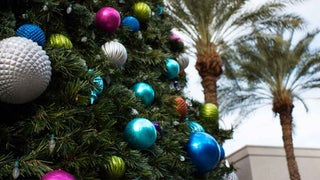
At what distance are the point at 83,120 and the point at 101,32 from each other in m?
1.14

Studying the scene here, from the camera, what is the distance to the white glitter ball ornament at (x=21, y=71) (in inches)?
67.4

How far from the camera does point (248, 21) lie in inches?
411

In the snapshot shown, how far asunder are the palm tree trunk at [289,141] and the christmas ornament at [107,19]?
1106cm

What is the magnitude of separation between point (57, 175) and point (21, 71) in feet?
1.48

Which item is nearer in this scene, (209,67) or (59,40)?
(59,40)

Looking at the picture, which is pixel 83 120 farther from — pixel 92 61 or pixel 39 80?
pixel 92 61

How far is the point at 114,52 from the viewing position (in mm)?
2768

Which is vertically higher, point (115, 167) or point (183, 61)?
point (183, 61)

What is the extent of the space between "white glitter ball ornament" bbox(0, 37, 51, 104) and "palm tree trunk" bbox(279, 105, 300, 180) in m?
12.1

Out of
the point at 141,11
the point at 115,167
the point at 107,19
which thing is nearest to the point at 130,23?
the point at 141,11

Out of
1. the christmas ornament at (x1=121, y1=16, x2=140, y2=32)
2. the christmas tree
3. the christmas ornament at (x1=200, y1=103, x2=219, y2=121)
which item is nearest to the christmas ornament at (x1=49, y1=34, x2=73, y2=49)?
the christmas tree

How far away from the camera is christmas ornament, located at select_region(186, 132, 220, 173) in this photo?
271 cm

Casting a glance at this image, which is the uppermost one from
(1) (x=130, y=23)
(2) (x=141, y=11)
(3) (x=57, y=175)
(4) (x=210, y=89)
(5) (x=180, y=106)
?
→ (4) (x=210, y=89)

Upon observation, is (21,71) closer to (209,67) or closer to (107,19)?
(107,19)
